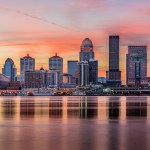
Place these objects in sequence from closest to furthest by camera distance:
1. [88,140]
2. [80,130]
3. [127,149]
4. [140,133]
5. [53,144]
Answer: [127,149] < [53,144] < [88,140] < [140,133] < [80,130]

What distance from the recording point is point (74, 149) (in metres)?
30.1

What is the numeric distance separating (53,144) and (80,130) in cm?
1041

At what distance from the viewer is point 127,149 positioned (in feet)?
98.5

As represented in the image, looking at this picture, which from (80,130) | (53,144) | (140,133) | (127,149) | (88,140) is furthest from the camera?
(80,130)

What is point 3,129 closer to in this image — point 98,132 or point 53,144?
point 98,132

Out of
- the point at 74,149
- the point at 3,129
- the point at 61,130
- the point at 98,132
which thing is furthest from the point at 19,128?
the point at 74,149

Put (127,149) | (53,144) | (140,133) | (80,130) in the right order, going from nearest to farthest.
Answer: (127,149) < (53,144) < (140,133) < (80,130)

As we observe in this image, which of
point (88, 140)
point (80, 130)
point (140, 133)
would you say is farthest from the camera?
point (80, 130)

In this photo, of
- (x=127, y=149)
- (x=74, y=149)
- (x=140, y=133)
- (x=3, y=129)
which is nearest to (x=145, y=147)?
(x=127, y=149)

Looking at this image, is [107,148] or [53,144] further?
[53,144]

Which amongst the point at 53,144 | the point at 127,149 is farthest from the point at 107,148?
the point at 53,144

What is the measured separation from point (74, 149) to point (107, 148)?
2177 mm

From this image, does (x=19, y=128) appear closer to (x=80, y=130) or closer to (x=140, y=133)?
(x=80, y=130)

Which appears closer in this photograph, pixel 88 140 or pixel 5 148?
pixel 5 148
